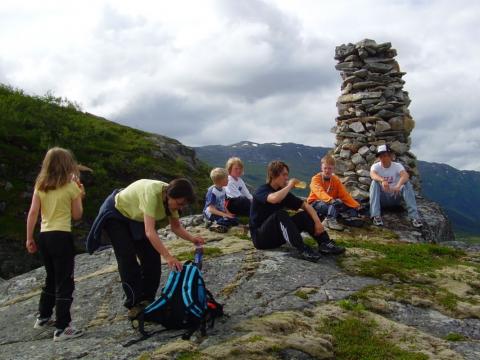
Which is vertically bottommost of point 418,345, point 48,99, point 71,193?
point 418,345

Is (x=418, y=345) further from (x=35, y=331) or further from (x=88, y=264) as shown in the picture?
(x=88, y=264)

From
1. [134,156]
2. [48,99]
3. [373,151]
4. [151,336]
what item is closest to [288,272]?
[151,336]

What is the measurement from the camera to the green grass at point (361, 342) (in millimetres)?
7880

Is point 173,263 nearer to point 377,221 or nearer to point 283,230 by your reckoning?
point 283,230

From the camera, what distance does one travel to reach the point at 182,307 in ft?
27.5

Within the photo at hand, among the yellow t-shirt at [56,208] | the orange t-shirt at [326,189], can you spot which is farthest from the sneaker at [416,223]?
the yellow t-shirt at [56,208]

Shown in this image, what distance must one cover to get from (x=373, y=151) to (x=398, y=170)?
346 cm

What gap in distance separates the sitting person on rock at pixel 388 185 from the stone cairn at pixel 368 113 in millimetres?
2956

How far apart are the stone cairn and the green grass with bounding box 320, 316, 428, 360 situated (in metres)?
12.5

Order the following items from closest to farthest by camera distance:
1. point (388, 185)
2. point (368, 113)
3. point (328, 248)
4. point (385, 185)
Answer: point (328, 248)
point (385, 185)
point (388, 185)
point (368, 113)

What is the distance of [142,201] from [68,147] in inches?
1054

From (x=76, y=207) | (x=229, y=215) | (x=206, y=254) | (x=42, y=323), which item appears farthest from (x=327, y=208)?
(x=42, y=323)

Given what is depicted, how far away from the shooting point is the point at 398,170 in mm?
17984

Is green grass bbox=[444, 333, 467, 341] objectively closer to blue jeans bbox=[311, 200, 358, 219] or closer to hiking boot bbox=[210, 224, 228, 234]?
blue jeans bbox=[311, 200, 358, 219]
